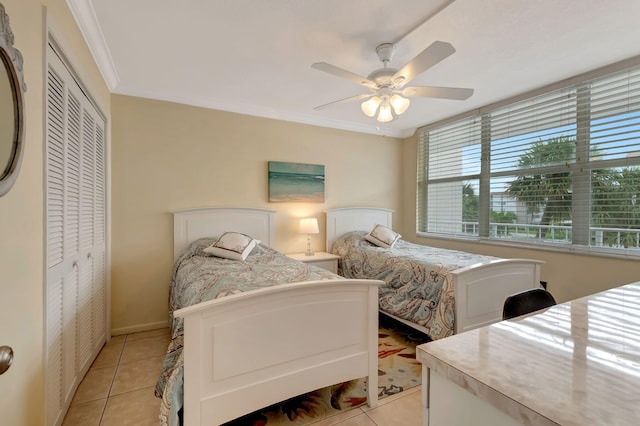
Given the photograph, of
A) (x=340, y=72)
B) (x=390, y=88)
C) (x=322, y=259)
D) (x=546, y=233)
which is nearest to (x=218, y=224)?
(x=322, y=259)

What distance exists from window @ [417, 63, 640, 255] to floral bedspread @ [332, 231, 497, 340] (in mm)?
819

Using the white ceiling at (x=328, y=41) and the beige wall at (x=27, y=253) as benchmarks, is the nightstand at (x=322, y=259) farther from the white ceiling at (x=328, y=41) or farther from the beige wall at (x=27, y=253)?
the beige wall at (x=27, y=253)

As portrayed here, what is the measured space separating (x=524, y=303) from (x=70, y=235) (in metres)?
2.52

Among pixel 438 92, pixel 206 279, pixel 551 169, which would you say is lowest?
pixel 206 279

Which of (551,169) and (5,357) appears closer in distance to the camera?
(5,357)

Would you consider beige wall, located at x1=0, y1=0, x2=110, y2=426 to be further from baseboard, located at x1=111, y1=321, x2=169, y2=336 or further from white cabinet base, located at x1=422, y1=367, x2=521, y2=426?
baseboard, located at x1=111, y1=321, x2=169, y2=336

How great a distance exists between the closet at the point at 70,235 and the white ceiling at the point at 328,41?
0.55 meters

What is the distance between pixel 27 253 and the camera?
1187 millimetres

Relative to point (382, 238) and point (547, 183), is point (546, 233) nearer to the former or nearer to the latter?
point (547, 183)

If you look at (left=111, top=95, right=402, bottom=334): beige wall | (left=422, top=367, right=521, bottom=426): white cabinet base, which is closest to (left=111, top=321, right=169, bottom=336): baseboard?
(left=111, top=95, right=402, bottom=334): beige wall

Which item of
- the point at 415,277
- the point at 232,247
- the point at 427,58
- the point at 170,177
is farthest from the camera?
the point at 170,177

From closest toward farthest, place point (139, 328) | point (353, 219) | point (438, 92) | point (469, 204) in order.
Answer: point (438, 92)
point (139, 328)
point (469, 204)
point (353, 219)

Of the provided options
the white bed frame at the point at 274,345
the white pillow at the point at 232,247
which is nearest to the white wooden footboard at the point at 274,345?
the white bed frame at the point at 274,345

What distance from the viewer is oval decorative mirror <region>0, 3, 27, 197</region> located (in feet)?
3.10
